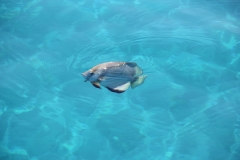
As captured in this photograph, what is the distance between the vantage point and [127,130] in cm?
371

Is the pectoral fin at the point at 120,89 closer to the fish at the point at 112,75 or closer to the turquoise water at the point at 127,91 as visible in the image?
the fish at the point at 112,75

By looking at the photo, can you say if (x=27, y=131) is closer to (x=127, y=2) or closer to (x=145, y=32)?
(x=145, y=32)

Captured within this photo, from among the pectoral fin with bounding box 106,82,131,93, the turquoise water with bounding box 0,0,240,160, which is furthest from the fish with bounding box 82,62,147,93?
the turquoise water with bounding box 0,0,240,160

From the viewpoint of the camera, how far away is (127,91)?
412cm

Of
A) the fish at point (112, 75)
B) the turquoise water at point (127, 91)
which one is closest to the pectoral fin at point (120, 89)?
the fish at point (112, 75)

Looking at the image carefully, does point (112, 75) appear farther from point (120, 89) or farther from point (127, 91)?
point (127, 91)

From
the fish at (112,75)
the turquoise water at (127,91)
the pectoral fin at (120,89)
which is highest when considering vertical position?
the fish at (112,75)

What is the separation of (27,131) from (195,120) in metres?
2.21

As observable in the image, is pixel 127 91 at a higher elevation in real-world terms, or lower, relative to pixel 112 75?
lower

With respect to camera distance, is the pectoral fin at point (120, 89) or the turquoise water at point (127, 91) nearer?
the pectoral fin at point (120, 89)

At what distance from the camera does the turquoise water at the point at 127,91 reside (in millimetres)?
3588

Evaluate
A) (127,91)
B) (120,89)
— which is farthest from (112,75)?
(127,91)

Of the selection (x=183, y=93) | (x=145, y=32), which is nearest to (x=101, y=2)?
(x=145, y=32)

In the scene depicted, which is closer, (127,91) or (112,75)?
(112,75)
